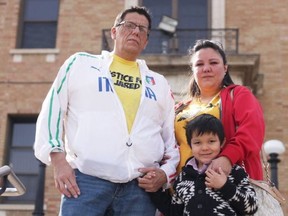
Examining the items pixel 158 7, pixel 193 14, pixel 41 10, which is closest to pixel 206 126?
pixel 193 14

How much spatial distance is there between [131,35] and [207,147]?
97 centimetres

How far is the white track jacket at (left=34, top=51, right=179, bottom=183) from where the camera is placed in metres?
3.56

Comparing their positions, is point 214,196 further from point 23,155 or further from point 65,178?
point 23,155

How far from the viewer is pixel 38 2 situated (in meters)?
14.8

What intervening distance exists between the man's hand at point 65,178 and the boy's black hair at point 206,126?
79cm

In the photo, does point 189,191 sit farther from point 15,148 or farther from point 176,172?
point 15,148

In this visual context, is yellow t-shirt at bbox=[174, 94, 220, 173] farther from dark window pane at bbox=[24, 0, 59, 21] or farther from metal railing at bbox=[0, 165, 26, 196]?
dark window pane at bbox=[24, 0, 59, 21]

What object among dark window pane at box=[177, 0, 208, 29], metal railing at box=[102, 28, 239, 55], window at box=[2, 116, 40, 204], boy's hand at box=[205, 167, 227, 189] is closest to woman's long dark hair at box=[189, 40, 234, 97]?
boy's hand at box=[205, 167, 227, 189]

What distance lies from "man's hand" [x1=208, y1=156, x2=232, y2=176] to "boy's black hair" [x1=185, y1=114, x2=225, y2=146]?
16 cm

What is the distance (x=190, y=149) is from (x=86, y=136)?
0.70 meters

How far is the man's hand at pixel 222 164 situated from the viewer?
342 cm

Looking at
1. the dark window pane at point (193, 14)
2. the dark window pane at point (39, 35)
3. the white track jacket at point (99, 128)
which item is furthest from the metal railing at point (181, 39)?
the white track jacket at point (99, 128)

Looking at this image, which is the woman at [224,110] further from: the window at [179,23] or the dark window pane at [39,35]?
the dark window pane at [39,35]

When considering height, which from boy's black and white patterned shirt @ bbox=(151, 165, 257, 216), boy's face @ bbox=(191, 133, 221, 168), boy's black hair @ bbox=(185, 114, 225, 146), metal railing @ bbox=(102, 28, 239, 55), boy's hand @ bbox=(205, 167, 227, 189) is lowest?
boy's black and white patterned shirt @ bbox=(151, 165, 257, 216)
